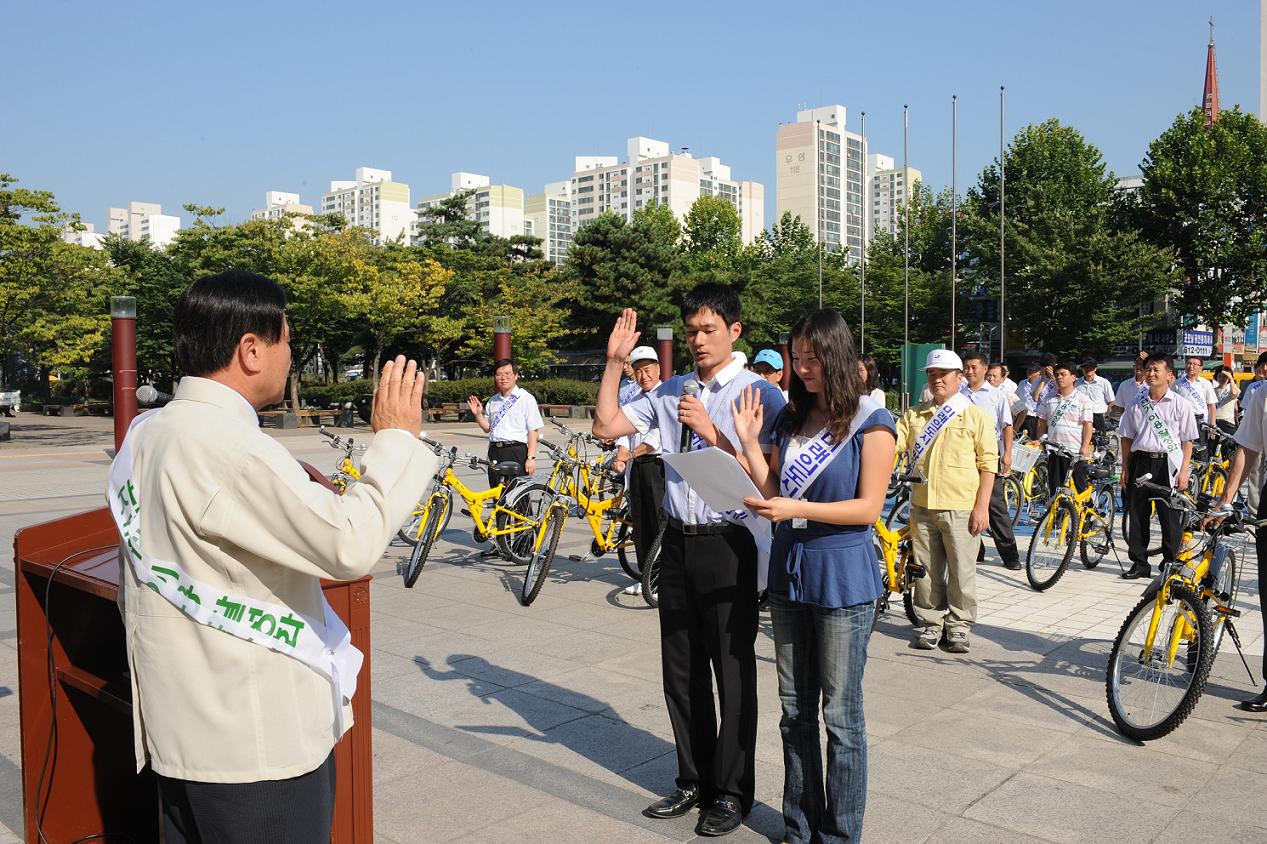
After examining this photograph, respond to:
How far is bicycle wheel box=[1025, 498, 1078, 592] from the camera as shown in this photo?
7.82 meters

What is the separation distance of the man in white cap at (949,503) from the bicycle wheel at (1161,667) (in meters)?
1.32

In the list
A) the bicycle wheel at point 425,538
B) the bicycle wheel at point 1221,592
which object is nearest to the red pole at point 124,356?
the bicycle wheel at point 425,538

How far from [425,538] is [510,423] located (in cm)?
159

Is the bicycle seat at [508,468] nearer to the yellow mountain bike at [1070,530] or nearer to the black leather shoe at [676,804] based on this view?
the yellow mountain bike at [1070,530]

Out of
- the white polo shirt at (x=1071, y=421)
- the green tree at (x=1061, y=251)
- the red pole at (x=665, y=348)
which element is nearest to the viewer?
the white polo shirt at (x=1071, y=421)

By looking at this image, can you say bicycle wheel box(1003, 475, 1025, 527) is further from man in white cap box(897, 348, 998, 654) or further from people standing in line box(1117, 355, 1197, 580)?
man in white cap box(897, 348, 998, 654)

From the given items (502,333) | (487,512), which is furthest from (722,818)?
(502,333)

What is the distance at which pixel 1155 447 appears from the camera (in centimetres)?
828

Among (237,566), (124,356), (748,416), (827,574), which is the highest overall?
(124,356)

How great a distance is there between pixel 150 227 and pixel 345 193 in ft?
92.5

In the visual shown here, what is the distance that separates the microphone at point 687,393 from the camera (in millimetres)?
3479

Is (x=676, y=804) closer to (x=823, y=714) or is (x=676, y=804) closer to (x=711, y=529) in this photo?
(x=823, y=714)

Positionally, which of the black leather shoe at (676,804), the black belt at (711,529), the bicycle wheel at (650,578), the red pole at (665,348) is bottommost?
the black leather shoe at (676,804)

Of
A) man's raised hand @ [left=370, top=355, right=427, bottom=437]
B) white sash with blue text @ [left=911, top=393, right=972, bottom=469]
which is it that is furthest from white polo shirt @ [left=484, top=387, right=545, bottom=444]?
man's raised hand @ [left=370, top=355, right=427, bottom=437]
